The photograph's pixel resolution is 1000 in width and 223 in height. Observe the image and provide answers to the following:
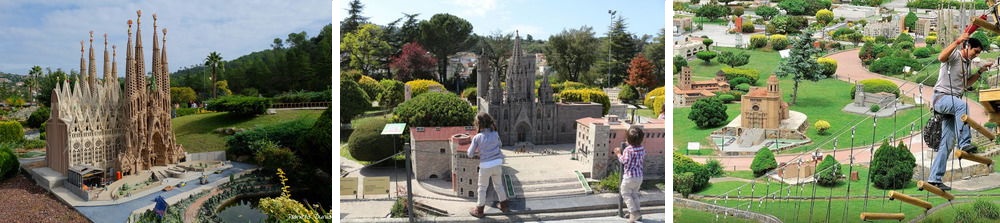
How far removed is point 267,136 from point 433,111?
1352 mm

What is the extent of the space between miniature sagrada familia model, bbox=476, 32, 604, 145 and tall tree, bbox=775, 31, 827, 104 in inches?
60.7

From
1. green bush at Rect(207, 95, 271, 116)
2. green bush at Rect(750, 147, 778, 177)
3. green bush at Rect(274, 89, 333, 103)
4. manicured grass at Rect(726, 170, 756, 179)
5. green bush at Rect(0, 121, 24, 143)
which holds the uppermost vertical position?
green bush at Rect(274, 89, 333, 103)

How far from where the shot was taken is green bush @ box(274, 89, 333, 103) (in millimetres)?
6027

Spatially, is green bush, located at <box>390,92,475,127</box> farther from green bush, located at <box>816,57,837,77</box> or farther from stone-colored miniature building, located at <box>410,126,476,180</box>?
green bush, located at <box>816,57,837,77</box>

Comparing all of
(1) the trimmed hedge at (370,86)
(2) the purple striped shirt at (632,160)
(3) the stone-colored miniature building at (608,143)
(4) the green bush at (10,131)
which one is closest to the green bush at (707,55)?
(3) the stone-colored miniature building at (608,143)

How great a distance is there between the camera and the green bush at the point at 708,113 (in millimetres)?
6012

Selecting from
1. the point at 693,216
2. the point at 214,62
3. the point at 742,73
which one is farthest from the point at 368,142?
the point at 742,73

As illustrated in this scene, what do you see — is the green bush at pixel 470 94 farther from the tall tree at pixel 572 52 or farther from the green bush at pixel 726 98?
the green bush at pixel 726 98

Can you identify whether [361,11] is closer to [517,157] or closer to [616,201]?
[517,157]

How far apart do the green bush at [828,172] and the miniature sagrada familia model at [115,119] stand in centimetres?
487

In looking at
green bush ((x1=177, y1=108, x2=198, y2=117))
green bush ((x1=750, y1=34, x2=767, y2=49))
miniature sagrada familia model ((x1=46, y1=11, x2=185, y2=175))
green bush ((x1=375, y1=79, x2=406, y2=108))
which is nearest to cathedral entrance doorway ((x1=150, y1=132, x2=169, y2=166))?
miniature sagrada familia model ((x1=46, y1=11, x2=185, y2=175))

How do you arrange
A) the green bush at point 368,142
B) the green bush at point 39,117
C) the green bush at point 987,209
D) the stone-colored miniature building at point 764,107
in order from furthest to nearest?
1. the stone-colored miniature building at point 764,107
2. the green bush at point 368,142
3. the green bush at point 987,209
4. the green bush at point 39,117

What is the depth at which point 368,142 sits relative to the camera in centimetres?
A: 570

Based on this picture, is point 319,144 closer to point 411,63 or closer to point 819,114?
point 411,63
